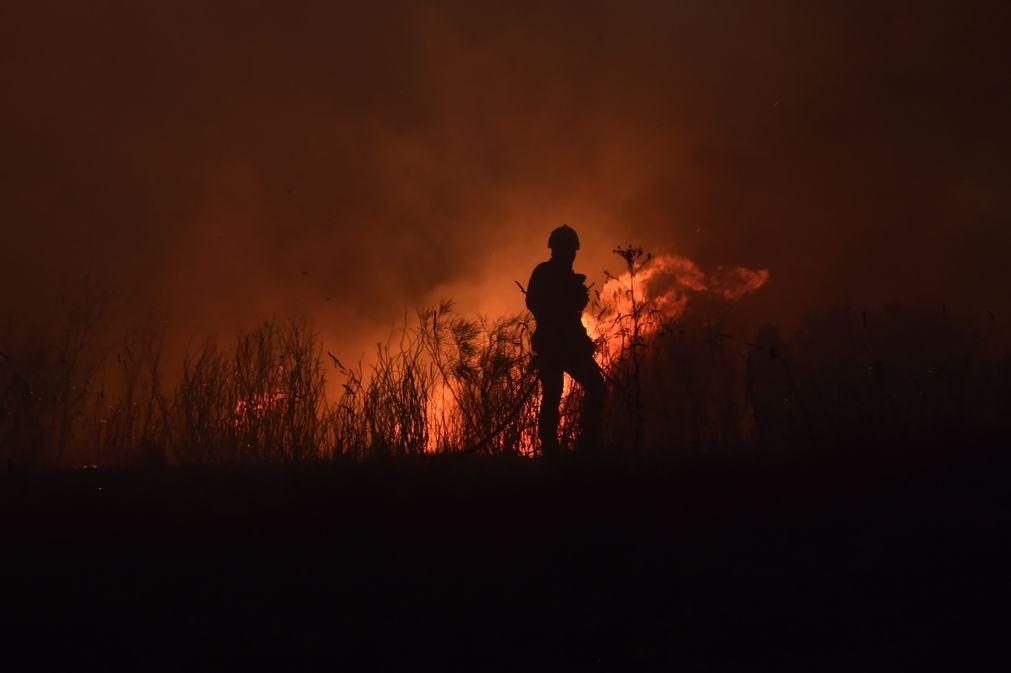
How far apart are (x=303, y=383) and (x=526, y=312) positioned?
6.11 ft

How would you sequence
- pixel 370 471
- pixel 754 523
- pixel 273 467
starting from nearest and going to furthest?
pixel 754 523, pixel 370 471, pixel 273 467

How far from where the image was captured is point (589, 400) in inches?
251

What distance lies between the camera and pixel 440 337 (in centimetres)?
691

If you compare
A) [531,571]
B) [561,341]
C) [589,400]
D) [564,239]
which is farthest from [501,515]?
[564,239]

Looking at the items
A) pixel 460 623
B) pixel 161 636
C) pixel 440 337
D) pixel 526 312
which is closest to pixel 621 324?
pixel 526 312

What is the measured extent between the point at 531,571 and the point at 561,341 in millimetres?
3419

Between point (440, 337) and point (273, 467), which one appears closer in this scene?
point (273, 467)

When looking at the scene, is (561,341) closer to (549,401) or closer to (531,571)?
(549,401)

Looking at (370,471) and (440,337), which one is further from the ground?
(440,337)

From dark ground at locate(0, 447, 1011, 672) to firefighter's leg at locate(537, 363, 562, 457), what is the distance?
1.12 meters

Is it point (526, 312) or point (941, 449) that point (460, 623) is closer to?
point (941, 449)

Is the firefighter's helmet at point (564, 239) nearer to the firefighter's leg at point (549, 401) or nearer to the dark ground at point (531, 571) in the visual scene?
the firefighter's leg at point (549, 401)

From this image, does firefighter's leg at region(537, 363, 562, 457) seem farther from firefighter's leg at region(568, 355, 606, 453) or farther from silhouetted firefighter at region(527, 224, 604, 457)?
firefighter's leg at region(568, 355, 606, 453)

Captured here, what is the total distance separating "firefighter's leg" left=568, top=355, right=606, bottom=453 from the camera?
19.9 feet
